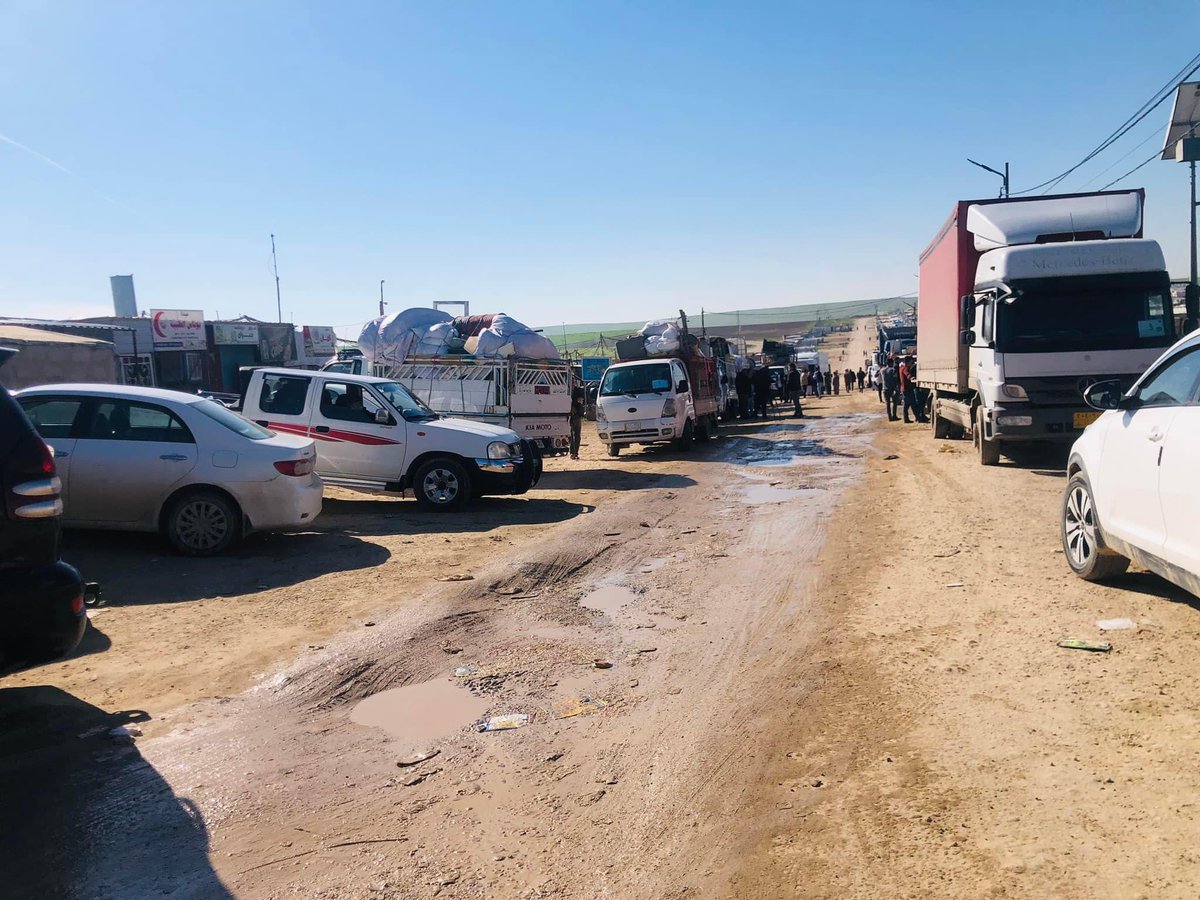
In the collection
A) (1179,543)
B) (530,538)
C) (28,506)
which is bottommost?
(530,538)

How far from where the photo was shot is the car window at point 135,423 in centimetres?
873

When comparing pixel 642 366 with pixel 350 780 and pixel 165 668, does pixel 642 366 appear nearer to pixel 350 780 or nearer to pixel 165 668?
pixel 165 668

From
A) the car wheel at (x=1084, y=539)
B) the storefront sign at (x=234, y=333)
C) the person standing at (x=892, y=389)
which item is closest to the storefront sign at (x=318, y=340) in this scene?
the storefront sign at (x=234, y=333)

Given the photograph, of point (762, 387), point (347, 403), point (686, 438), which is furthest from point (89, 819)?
point (762, 387)

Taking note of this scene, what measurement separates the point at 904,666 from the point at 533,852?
275 centimetres

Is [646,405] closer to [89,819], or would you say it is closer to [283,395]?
[283,395]

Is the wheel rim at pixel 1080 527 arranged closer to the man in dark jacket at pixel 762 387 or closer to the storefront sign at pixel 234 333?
the man in dark jacket at pixel 762 387

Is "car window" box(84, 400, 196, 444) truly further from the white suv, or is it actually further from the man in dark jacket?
the man in dark jacket

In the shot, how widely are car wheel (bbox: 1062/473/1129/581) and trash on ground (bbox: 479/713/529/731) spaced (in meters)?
4.37

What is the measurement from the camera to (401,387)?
13.0 meters

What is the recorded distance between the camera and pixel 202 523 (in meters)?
8.83

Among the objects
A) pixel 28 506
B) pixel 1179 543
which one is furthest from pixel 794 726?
pixel 28 506

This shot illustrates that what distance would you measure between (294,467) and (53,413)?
2.23 metres

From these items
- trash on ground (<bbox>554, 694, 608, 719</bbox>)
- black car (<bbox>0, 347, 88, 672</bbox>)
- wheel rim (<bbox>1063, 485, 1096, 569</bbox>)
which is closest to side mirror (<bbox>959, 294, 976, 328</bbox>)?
wheel rim (<bbox>1063, 485, 1096, 569</bbox>)
